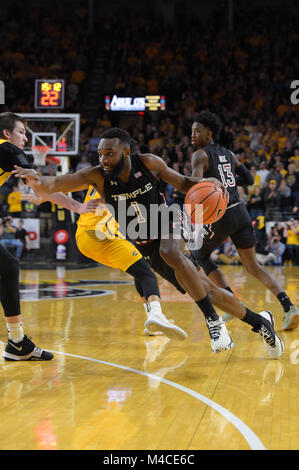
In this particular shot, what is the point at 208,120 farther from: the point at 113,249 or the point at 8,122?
the point at 8,122

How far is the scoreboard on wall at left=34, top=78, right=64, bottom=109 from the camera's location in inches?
597

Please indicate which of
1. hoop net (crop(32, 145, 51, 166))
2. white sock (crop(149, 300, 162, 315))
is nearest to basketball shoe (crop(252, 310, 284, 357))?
white sock (crop(149, 300, 162, 315))

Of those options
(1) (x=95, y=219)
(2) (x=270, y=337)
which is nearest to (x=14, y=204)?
(1) (x=95, y=219)

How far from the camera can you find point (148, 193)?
16.0 feet

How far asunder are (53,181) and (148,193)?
0.71 m

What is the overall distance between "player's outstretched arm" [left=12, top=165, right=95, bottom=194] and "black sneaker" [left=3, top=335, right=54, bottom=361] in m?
1.15

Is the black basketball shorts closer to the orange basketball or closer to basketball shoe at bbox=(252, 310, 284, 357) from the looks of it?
the orange basketball

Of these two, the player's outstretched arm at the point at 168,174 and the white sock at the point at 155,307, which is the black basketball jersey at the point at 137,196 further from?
the white sock at the point at 155,307

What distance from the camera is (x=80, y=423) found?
3.30 meters

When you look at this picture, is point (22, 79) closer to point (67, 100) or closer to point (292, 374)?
point (67, 100)

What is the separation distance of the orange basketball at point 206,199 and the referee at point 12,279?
121 centimetres

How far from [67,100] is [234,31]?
22.4 feet

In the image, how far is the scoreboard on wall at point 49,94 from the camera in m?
15.2

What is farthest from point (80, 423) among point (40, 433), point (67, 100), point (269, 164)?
point (67, 100)
